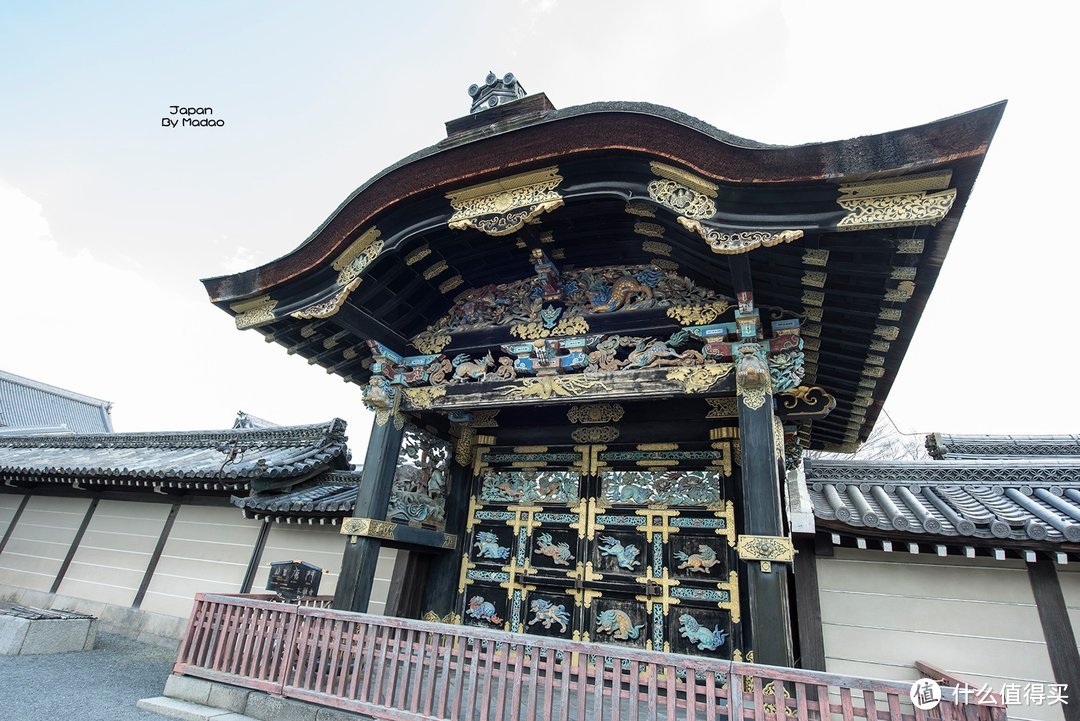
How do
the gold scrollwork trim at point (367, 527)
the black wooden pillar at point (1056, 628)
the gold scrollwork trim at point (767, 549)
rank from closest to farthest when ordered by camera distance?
the gold scrollwork trim at point (767, 549)
the black wooden pillar at point (1056, 628)
the gold scrollwork trim at point (367, 527)

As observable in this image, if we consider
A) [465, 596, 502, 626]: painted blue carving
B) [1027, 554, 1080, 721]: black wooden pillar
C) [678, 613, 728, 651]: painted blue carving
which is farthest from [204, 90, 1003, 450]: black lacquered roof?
[465, 596, 502, 626]: painted blue carving

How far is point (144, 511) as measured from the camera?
10180 millimetres

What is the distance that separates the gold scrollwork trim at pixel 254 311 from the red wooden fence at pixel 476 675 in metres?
3.00

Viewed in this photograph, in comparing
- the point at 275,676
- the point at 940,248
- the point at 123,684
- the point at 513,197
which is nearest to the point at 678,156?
the point at 513,197

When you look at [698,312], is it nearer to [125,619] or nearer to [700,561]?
[700,561]

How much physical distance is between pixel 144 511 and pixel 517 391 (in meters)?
9.45

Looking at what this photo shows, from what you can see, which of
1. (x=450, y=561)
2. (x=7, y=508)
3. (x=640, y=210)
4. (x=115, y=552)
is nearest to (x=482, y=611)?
(x=450, y=561)

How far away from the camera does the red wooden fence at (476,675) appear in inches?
119

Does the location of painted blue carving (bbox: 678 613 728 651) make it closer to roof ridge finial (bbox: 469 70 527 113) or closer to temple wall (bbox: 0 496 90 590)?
roof ridge finial (bbox: 469 70 527 113)

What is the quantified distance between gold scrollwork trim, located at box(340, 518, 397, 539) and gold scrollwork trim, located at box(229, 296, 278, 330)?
2548 mm

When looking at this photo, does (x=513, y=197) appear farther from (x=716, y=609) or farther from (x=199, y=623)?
(x=199, y=623)

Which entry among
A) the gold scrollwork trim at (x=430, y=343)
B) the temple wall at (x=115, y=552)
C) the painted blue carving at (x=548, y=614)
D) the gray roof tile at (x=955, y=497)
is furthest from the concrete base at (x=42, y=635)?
the gray roof tile at (x=955, y=497)

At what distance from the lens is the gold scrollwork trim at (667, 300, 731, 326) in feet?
16.4

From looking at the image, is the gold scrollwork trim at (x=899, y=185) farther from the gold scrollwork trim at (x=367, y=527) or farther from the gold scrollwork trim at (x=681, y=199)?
the gold scrollwork trim at (x=367, y=527)
